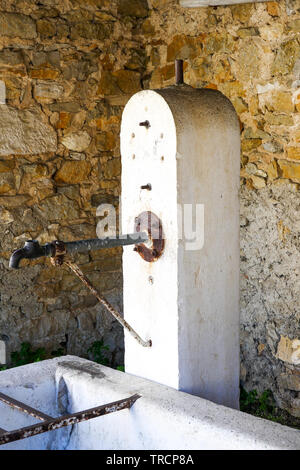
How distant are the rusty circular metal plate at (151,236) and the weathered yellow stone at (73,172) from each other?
182cm

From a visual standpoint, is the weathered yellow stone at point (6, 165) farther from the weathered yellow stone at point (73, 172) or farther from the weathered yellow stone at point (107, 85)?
the weathered yellow stone at point (107, 85)

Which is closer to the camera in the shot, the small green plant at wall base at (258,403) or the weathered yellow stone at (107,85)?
the small green plant at wall base at (258,403)

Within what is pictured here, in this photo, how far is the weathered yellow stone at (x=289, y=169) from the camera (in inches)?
126

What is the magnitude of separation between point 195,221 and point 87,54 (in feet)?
7.42

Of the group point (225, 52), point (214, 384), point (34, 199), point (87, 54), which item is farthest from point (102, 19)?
point (214, 384)

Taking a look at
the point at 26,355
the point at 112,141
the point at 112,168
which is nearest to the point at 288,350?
the point at 26,355

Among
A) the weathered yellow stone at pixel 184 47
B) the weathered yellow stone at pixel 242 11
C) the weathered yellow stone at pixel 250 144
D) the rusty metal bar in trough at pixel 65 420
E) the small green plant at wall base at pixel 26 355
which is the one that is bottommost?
the small green plant at wall base at pixel 26 355

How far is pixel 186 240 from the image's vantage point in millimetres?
1964

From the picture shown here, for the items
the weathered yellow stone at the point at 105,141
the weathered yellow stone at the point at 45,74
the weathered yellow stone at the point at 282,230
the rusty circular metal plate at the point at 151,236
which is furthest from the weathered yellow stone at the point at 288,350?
the weathered yellow stone at the point at 45,74
